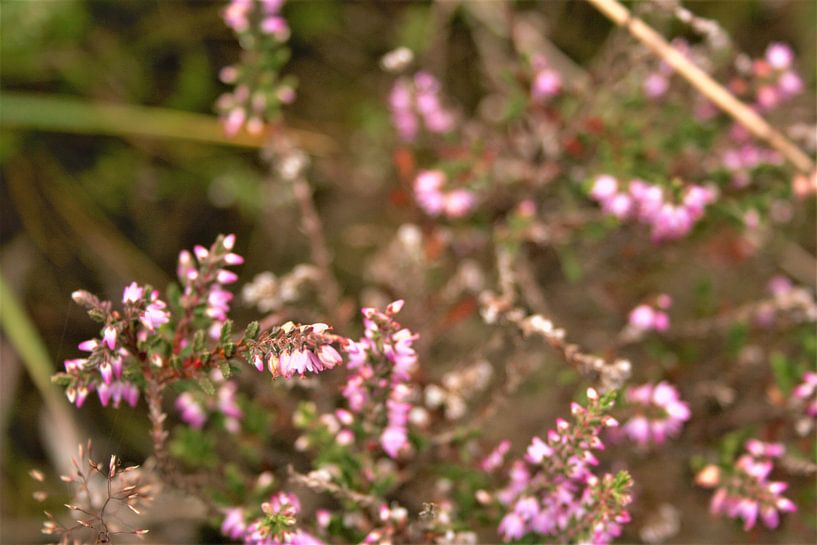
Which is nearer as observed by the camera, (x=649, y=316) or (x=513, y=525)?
(x=513, y=525)

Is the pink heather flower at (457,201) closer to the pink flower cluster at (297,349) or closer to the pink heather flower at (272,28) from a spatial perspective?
the pink heather flower at (272,28)

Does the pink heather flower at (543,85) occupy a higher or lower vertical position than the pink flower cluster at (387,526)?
higher

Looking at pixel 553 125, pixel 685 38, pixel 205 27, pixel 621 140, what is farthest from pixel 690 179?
pixel 205 27

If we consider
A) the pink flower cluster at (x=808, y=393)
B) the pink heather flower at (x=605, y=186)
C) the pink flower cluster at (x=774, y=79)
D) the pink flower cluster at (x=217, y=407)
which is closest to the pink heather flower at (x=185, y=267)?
the pink flower cluster at (x=217, y=407)

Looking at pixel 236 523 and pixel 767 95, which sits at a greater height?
pixel 767 95

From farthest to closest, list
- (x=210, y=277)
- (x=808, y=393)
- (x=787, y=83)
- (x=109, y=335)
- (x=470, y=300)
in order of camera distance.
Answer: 1. (x=470, y=300)
2. (x=787, y=83)
3. (x=808, y=393)
4. (x=210, y=277)
5. (x=109, y=335)

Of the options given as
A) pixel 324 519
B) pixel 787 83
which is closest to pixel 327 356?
pixel 324 519

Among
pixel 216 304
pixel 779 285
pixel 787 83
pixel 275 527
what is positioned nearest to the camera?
pixel 275 527

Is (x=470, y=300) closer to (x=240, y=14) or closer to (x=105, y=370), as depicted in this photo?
(x=240, y=14)
